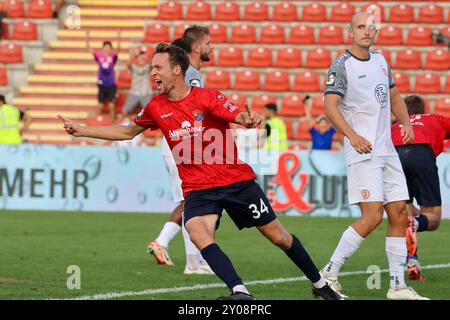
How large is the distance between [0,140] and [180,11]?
7018 millimetres

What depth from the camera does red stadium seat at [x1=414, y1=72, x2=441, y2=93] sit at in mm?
23828

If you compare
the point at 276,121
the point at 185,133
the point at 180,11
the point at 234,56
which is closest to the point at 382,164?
the point at 185,133

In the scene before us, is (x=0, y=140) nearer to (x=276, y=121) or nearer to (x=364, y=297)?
(x=276, y=121)

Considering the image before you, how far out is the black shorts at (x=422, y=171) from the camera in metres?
11.4

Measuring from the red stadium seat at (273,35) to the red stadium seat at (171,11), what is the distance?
2.18 m

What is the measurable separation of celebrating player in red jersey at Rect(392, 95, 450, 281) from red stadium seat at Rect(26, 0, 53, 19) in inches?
660

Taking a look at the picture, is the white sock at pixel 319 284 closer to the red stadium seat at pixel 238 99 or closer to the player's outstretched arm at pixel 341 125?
the player's outstretched arm at pixel 341 125

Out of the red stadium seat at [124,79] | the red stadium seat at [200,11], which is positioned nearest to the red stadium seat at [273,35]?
the red stadium seat at [200,11]

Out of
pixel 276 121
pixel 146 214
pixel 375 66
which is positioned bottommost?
pixel 146 214

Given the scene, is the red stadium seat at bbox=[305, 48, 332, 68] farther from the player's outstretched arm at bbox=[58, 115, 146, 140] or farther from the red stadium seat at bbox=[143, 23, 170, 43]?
the player's outstretched arm at bbox=[58, 115, 146, 140]

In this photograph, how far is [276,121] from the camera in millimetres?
20500

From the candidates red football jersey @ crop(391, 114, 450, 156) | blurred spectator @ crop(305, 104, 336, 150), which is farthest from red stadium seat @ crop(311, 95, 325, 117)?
red football jersey @ crop(391, 114, 450, 156)

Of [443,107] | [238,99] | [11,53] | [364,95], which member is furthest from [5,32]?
[364,95]

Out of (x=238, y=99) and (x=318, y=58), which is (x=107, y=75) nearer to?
(x=238, y=99)
